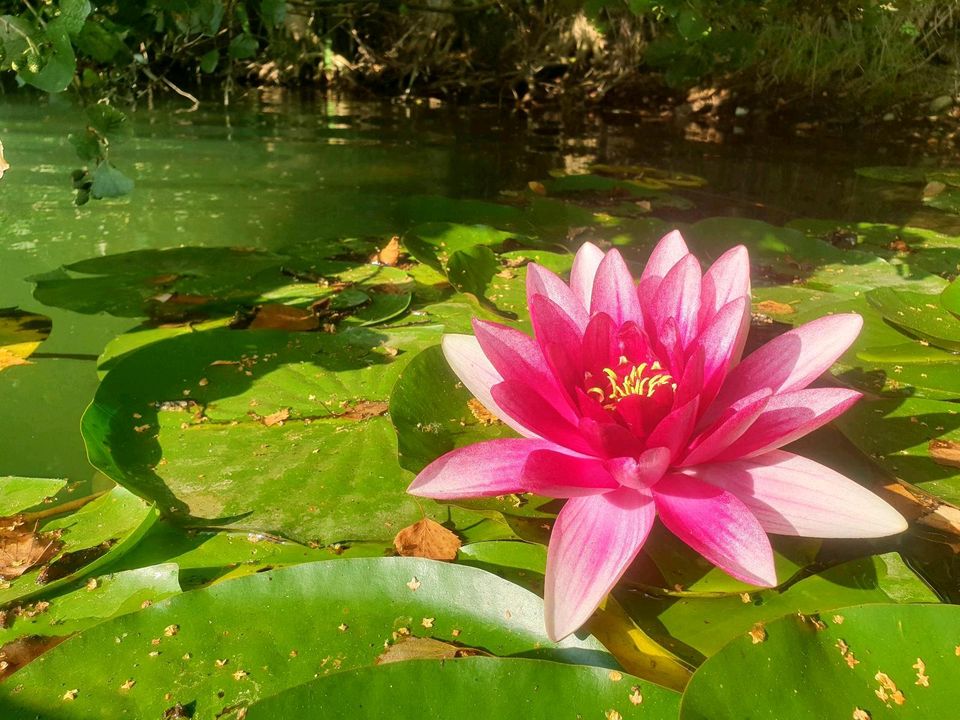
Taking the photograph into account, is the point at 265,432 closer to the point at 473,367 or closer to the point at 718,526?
the point at 473,367

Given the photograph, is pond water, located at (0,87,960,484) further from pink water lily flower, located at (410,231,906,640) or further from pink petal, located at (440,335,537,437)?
pink water lily flower, located at (410,231,906,640)

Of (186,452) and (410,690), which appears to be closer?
(410,690)

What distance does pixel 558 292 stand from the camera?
2.92 feet

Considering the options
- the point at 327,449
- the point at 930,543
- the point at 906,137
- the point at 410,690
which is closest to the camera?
the point at 410,690

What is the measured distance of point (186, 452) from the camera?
3.44ft

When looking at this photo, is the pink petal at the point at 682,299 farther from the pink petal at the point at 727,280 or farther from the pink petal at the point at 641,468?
the pink petal at the point at 641,468

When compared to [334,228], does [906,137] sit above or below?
above

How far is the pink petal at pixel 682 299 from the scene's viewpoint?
82 centimetres

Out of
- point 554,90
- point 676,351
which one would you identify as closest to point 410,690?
point 676,351

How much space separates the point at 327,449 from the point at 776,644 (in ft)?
2.17

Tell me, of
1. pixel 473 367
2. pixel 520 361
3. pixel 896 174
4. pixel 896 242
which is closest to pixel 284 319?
pixel 473 367

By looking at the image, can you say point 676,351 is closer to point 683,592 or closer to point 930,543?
point 683,592

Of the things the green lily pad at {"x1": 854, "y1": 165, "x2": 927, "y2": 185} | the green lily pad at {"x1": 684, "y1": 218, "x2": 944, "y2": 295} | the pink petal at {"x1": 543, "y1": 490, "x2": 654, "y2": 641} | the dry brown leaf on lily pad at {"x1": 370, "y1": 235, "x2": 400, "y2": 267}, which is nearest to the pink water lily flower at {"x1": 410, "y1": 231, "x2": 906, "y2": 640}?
the pink petal at {"x1": 543, "y1": 490, "x2": 654, "y2": 641}

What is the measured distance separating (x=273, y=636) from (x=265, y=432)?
0.46 metres
